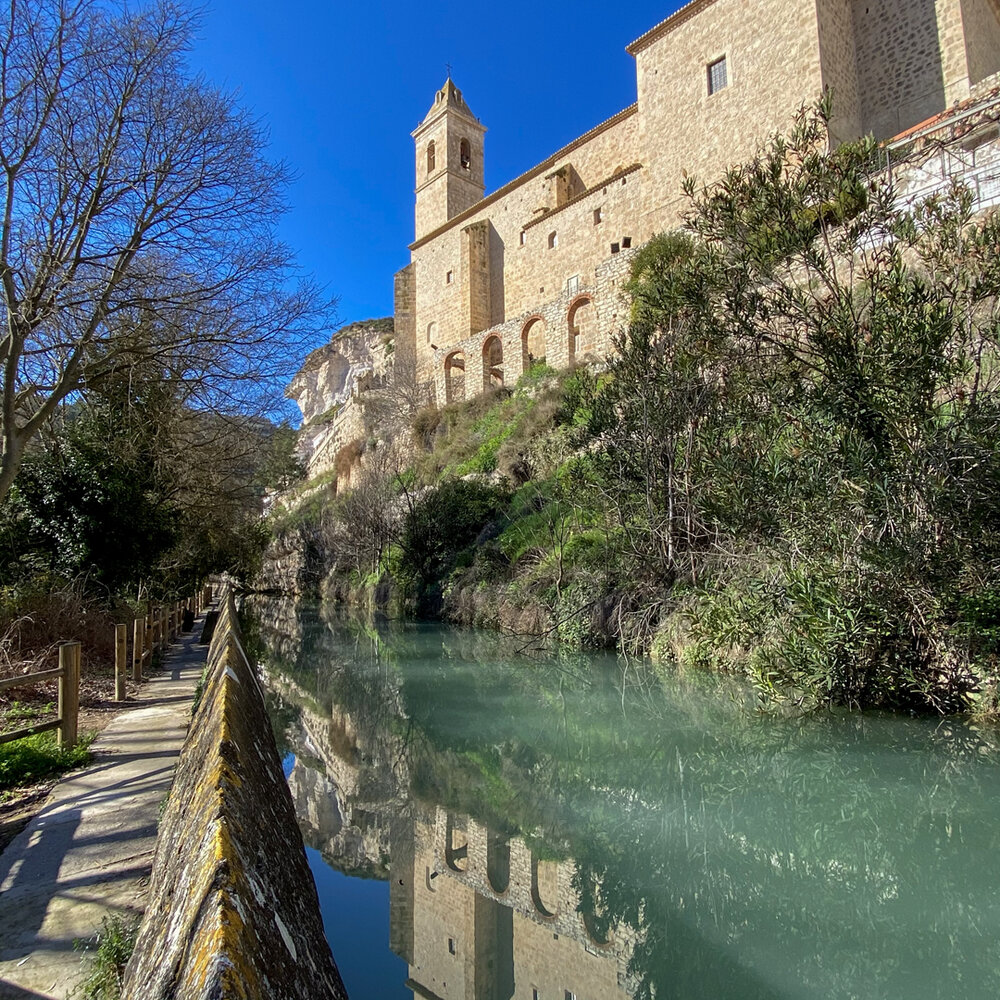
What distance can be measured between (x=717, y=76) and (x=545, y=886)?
25056 millimetres

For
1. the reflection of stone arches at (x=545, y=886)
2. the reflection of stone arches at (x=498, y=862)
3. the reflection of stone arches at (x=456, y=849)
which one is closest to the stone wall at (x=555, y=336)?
the reflection of stone arches at (x=456, y=849)

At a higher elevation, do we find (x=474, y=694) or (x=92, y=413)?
(x=92, y=413)

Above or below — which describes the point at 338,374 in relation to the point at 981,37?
above

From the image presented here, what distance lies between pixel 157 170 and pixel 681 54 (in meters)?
21.0

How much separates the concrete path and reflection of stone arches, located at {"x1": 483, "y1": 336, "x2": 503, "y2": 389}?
76.1 feet

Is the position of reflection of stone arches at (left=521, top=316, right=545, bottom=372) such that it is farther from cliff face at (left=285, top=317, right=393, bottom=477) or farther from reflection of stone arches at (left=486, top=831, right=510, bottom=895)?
reflection of stone arches at (left=486, top=831, right=510, bottom=895)

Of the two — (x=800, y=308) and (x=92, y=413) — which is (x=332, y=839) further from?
(x=92, y=413)

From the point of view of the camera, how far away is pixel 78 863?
369cm

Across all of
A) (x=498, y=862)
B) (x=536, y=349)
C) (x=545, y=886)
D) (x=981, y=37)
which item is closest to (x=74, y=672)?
(x=498, y=862)

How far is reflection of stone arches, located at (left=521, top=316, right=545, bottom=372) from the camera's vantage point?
26.1 metres

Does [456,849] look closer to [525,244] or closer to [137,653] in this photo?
[137,653]

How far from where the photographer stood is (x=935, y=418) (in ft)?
24.7

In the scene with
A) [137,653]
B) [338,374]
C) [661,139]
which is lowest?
[137,653]

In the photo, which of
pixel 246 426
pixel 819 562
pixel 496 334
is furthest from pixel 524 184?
pixel 819 562
